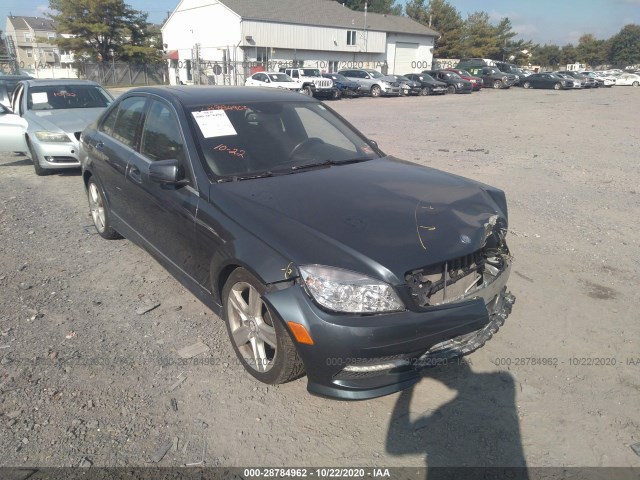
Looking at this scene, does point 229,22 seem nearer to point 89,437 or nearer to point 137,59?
point 137,59

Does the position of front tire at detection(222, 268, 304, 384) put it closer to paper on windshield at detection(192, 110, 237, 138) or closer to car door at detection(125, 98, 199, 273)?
car door at detection(125, 98, 199, 273)

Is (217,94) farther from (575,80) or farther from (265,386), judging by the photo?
(575,80)

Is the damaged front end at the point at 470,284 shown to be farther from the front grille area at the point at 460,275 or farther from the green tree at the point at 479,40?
the green tree at the point at 479,40

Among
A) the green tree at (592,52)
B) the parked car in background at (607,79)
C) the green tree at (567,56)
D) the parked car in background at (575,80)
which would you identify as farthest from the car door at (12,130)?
the green tree at (592,52)

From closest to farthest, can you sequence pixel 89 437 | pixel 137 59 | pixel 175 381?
pixel 89 437, pixel 175 381, pixel 137 59

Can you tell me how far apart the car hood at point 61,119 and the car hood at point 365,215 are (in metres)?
6.22

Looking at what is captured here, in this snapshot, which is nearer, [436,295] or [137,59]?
[436,295]

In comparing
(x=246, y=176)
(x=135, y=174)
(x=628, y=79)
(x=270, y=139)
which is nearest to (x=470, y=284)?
(x=246, y=176)

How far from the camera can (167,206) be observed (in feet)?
11.6

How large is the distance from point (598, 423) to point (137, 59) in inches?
2016

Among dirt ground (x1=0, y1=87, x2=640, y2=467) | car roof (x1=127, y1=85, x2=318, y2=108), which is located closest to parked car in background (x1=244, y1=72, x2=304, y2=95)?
dirt ground (x1=0, y1=87, x2=640, y2=467)

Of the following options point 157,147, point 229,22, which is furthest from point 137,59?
point 157,147

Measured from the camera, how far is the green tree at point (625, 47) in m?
94.3

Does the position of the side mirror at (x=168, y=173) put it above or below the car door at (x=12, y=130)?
above
